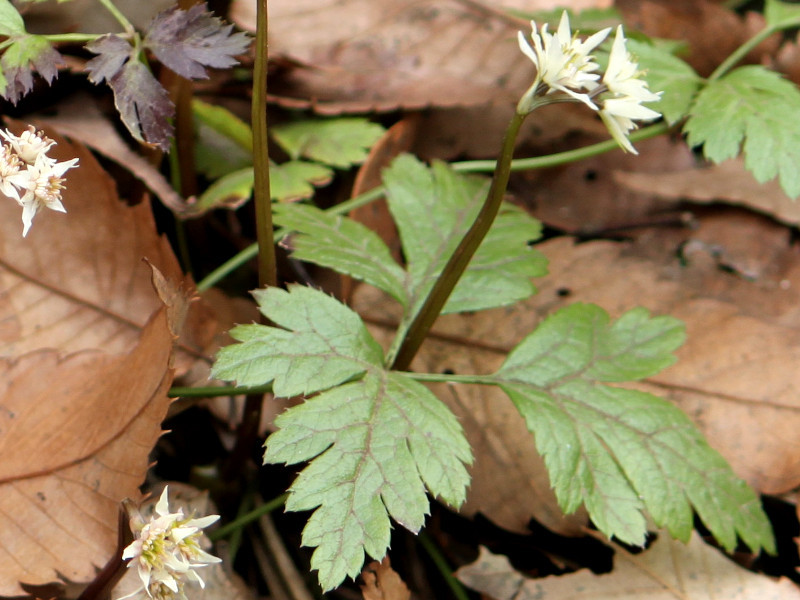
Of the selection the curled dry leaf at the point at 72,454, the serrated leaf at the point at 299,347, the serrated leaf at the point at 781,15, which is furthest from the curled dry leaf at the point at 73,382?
the serrated leaf at the point at 781,15

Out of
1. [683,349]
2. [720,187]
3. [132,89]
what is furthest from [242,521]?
[720,187]

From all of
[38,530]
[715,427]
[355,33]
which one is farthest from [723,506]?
[355,33]

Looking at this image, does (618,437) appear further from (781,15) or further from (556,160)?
(781,15)

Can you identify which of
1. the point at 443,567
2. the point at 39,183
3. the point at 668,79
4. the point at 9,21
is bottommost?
the point at 443,567

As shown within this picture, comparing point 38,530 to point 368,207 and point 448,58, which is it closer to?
point 368,207

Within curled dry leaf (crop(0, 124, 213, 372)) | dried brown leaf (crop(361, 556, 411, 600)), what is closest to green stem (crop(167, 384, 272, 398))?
curled dry leaf (crop(0, 124, 213, 372))

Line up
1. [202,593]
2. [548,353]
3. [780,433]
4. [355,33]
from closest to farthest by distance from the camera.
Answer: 1. [202,593]
2. [548,353]
3. [780,433]
4. [355,33]
